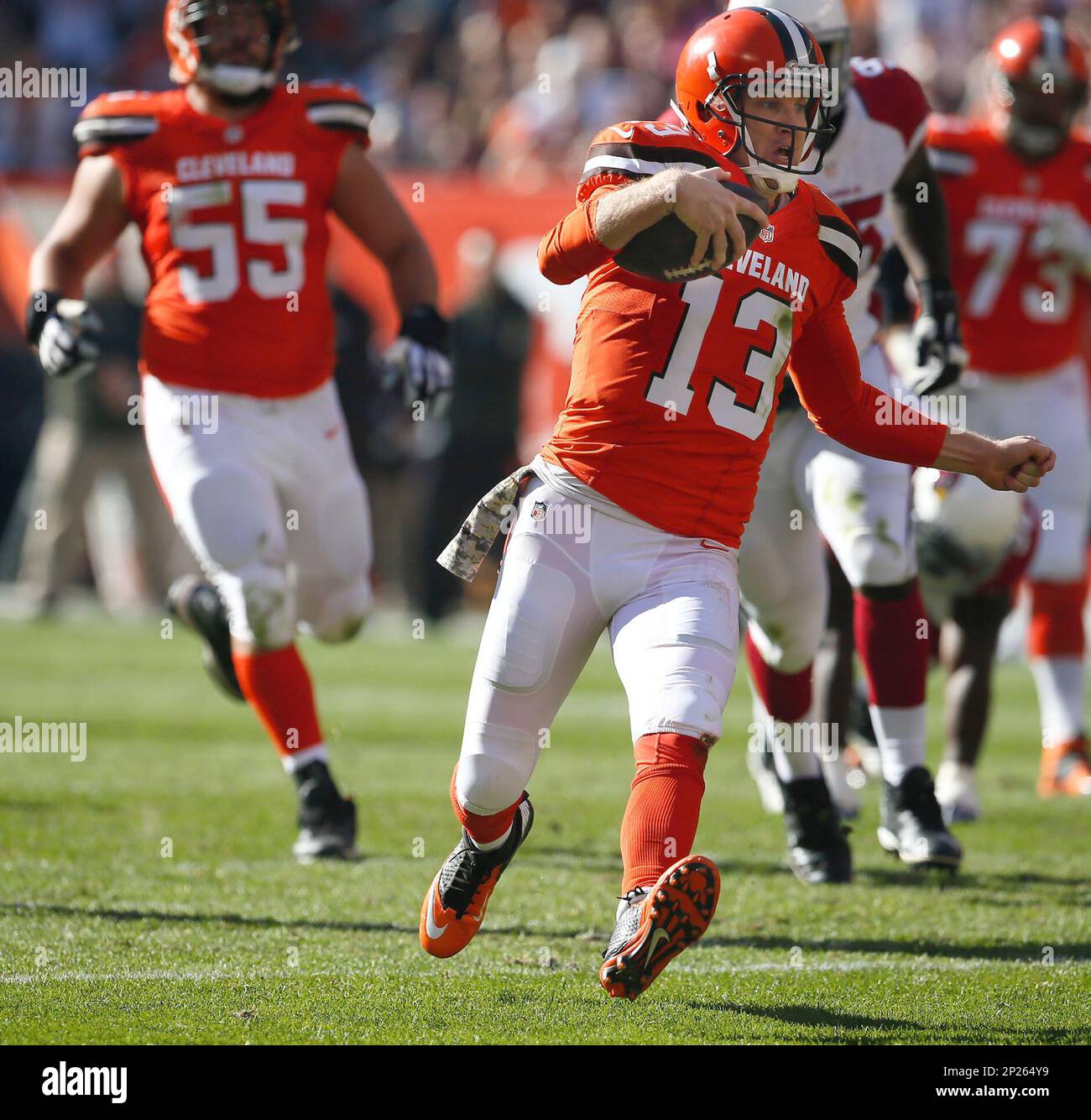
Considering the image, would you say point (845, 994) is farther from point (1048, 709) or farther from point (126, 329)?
point (126, 329)

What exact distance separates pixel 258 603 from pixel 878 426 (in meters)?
1.94

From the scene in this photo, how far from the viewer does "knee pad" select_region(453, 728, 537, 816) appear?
3457 mm

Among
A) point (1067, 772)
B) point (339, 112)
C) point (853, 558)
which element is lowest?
point (1067, 772)

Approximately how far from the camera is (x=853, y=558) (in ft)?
15.4

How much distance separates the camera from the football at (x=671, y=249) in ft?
10.0

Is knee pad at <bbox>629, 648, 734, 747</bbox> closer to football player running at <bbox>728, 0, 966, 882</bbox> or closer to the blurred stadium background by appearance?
football player running at <bbox>728, 0, 966, 882</bbox>

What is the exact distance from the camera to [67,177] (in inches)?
481

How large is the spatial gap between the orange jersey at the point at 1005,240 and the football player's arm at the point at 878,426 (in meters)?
2.87

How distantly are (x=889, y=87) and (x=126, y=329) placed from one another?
777 cm

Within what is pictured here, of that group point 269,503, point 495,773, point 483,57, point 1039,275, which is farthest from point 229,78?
point 483,57

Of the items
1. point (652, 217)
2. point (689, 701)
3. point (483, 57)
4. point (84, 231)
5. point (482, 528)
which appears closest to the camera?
point (652, 217)

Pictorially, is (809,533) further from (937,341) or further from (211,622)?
(211,622)
